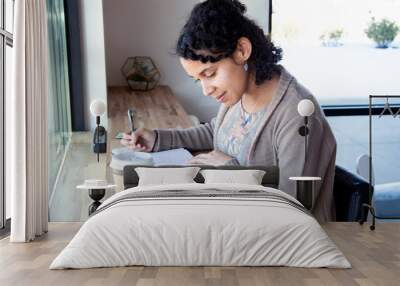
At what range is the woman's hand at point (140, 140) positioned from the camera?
21.3 feet

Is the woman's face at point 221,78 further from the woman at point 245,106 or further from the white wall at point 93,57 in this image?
the white wall at point 93,57

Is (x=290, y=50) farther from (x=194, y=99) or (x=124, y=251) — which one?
(x=124, y=251)

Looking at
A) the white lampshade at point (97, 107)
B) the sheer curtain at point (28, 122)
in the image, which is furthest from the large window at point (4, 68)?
the white lampshade at point (97, 107)

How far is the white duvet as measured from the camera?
458 centimetres

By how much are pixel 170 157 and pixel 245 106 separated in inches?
29.9

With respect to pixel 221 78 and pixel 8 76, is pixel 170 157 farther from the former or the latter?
pixel 8 76

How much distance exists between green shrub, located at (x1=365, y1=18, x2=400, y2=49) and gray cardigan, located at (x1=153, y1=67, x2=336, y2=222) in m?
1.01

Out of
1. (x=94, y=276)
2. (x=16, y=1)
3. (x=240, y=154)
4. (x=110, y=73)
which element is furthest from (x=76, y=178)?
(x=94, y=276)

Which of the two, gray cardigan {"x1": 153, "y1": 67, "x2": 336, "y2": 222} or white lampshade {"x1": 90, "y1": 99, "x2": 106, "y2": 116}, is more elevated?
white lampshade {"x1": 90, "y1": 99, "x2": 106, "y2": 116}

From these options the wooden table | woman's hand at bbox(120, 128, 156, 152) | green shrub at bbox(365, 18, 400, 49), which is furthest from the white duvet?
green shrub at bbox(365, 18, 400, 49)

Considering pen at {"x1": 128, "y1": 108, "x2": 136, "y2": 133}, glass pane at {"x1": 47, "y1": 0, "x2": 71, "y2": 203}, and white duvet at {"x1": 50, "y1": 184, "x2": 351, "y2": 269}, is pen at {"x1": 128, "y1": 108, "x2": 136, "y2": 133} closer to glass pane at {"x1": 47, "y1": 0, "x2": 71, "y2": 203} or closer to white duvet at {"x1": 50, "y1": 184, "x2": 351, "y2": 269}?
glass pane at {"x1": 47, "y1": 0, "x2": 71, "y2": 203}

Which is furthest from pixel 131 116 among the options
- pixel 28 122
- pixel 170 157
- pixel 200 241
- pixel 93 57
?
pixel 200 241

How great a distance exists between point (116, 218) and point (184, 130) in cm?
213

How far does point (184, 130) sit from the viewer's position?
668cm
